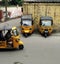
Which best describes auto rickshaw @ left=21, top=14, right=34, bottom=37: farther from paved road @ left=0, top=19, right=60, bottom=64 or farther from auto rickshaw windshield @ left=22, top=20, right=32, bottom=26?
paved road @ left=0, top=19, right=60, bottom=64

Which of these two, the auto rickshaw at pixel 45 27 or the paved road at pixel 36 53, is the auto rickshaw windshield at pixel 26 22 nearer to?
the auto rickshaw at pixel 45 27

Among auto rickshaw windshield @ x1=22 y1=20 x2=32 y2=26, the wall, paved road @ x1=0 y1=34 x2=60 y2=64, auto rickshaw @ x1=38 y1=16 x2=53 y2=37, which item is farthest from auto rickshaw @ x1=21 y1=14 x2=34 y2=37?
the wall

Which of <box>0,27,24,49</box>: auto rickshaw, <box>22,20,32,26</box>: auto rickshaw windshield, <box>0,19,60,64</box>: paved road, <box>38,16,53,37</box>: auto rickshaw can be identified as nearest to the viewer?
<box>0,19,60,64</box>: paved road

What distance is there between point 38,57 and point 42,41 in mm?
5835

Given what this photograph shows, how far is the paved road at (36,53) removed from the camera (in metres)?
21.7

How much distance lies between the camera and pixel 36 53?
78.2 ft

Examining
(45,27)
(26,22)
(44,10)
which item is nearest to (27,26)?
(26,22)

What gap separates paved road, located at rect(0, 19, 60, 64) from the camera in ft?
71.3

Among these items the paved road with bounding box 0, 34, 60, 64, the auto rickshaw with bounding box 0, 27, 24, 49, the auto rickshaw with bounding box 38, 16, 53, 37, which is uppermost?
the auto rickshaw with bounding box 38, 16, 53, 37

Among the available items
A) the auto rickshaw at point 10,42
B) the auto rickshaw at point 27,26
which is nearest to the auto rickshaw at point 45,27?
the auto rickshaw at point 27,26

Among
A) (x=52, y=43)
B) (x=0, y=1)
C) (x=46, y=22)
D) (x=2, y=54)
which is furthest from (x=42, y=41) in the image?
(x=0, y=1)

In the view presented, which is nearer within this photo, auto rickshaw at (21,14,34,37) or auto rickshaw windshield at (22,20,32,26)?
auto rickshaw at (21,14,34,37)

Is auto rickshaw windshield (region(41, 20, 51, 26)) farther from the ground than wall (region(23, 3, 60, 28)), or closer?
closer

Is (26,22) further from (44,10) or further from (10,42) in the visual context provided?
(10,42)
